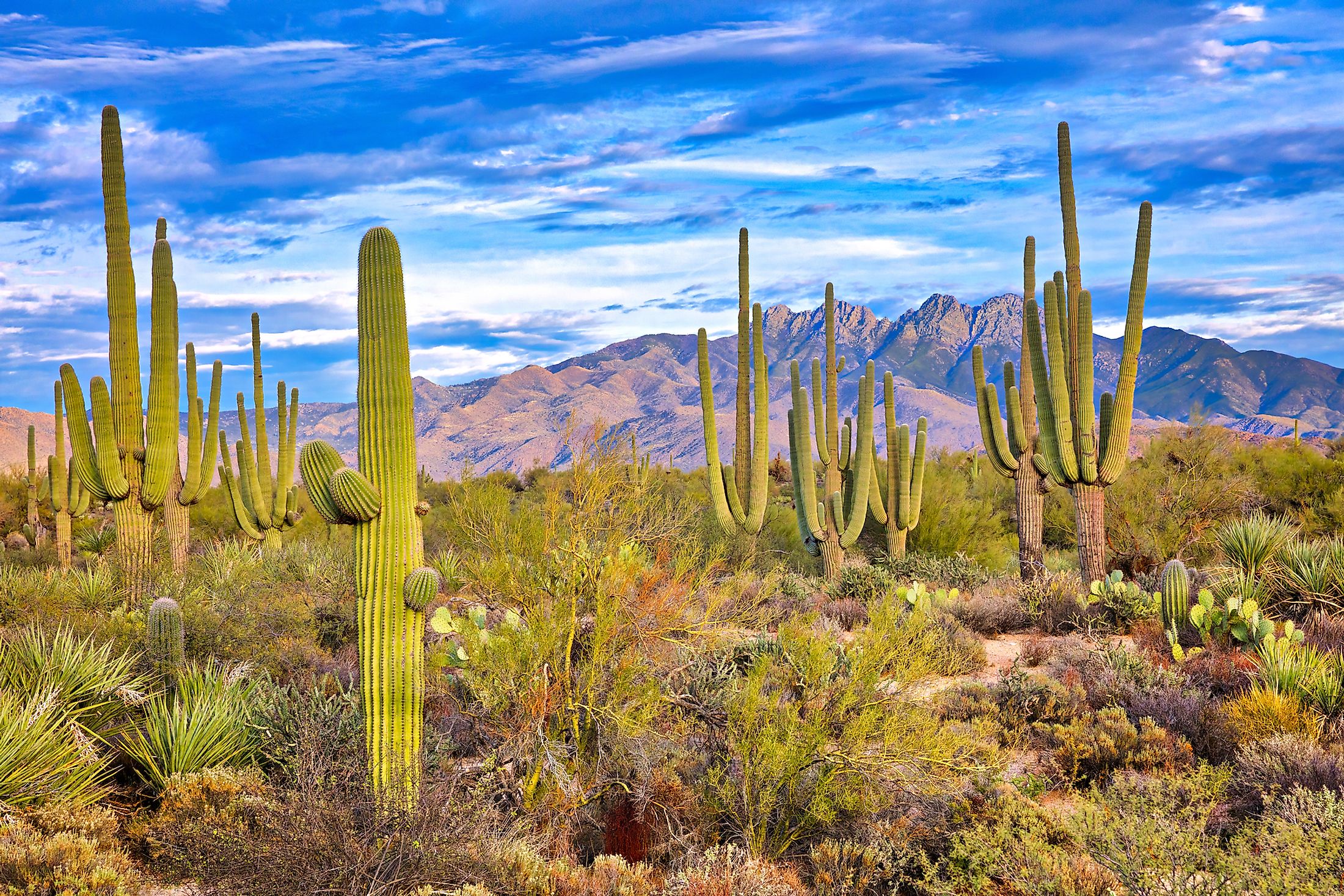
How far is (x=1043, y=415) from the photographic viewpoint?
14.7 m

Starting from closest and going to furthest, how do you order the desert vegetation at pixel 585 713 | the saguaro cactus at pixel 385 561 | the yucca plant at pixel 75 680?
the desert vegetation at pixel 585 713 → the saguaro cactus at pixel 385 561 → the yucca plant at pixel 75 680

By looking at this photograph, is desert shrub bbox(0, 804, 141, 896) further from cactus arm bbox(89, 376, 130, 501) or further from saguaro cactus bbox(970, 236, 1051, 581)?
saguaro cactus bbox(970, 236, 1051, 581)

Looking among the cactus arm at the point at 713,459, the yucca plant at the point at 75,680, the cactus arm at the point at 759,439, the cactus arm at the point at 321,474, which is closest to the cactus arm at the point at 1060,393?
the cactus arm at the point at 759,439

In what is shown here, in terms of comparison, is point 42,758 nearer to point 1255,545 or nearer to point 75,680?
point 75,680

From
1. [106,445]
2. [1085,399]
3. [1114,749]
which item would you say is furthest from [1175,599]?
[106,445]

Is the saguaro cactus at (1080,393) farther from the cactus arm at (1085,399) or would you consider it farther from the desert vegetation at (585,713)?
the desert vegetation at (585,713)

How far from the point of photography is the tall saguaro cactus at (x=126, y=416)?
1142cm

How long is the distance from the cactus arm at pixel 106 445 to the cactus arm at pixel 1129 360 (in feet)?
45.1

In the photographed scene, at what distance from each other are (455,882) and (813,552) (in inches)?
463

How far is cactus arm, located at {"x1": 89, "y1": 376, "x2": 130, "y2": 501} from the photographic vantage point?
1127 cm

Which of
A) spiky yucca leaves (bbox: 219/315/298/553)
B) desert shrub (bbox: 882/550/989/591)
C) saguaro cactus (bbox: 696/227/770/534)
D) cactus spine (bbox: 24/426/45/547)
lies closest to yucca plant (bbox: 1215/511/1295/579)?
desert shrub (bbox: 882/550/989/591)

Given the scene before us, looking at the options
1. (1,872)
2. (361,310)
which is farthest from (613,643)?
(1,872)

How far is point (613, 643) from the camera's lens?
7379 millimetres

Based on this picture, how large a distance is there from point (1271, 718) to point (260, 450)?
→ 20501mm
